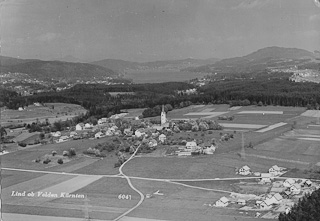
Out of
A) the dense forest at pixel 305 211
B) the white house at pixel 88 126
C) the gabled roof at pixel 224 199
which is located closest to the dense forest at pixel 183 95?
the white house at pixel 88 126

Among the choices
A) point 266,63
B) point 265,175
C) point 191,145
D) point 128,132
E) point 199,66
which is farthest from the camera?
point 266,63

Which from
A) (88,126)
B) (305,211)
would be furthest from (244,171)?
(88,126)

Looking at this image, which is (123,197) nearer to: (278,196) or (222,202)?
(222,202)

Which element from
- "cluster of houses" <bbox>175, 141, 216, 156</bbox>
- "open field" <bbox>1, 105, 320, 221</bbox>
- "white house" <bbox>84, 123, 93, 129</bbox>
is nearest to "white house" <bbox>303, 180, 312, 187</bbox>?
"open field" <bbox>1, 105, 320, 221</bbox>

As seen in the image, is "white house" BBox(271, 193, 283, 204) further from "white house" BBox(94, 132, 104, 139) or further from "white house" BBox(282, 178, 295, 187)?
"white house" BBox(94, 132, 104, 139)

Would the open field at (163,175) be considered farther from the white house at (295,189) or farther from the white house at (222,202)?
the white house at (295,189)

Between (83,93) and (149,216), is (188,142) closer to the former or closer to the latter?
(149,216)
